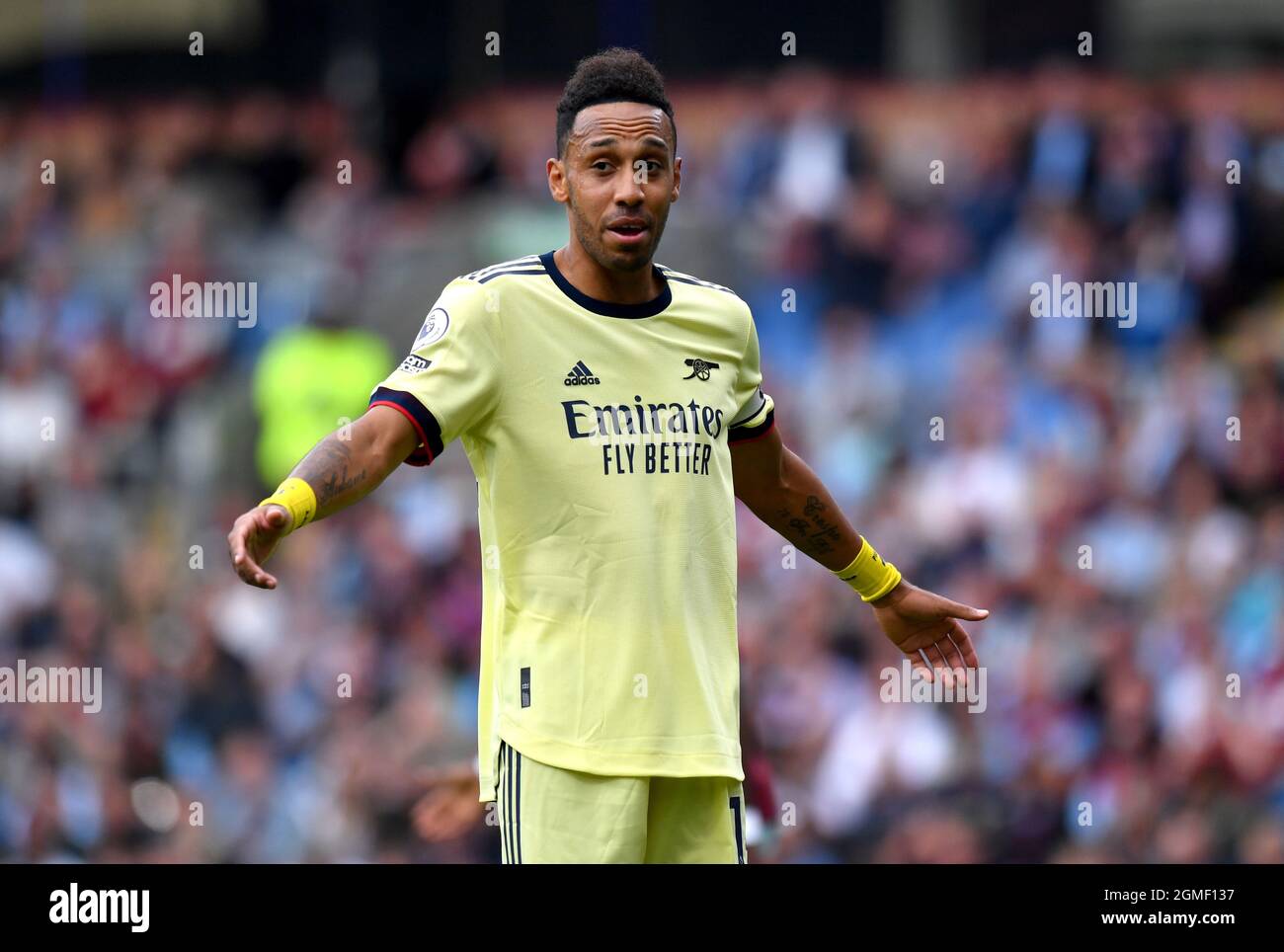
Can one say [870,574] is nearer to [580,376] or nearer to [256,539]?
[580,376]

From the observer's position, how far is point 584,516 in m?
5.16

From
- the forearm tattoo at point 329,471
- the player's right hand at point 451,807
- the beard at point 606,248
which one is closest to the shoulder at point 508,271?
the beard at point 606,248

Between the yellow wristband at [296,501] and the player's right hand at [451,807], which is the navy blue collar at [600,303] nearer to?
the yellow wristband at [296,501]

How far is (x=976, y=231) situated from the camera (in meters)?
13.7

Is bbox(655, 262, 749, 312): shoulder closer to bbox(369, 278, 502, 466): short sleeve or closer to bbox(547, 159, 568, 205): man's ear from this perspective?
bbox(547, 159, 568, 205): man's ear

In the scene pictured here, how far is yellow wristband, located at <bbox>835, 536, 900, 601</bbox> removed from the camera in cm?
599

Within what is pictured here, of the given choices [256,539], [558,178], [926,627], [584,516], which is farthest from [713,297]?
Answer: [256,539]

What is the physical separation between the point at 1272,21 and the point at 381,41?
6.15 metres

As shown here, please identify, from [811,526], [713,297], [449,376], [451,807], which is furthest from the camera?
[451,807]

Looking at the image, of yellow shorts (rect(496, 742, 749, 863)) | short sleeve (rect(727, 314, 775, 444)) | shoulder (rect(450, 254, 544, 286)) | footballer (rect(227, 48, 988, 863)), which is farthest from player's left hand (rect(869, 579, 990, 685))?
shoulder (rect(450, 254, 544, 286))

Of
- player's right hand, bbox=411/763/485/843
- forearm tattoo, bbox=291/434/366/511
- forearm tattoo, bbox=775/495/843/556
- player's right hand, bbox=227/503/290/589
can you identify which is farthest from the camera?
player's right hand, bbox=411/763/485/843

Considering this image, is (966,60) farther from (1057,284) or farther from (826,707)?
(826,707)

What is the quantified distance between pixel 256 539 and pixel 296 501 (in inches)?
7.6

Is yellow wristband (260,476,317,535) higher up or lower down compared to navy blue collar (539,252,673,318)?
lower down
